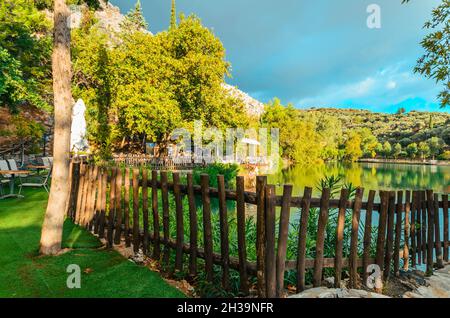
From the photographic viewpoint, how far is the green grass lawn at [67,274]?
3.18 meters

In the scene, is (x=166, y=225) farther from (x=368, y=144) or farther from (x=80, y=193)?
(x=368, y=144)

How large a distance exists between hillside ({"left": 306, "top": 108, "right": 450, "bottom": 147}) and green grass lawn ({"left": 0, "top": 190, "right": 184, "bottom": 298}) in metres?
85.3

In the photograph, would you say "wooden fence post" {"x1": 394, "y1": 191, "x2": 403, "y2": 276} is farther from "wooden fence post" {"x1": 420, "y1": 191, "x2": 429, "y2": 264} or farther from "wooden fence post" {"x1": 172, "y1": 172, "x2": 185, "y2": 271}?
"wooden fence post" {"x1": 172, "y1": 172, "x2": 185, "y2": 271}

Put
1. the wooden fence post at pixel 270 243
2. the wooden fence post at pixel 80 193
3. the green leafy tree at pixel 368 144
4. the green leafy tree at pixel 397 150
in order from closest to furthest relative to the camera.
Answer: the wooden fence post at pixel 270 243
the wooden fence post at pixel 80 193
the green leafy tree at pixel 397 150
the green leafy tree at pixel 368 144

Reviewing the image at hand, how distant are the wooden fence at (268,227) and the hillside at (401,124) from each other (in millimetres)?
82064

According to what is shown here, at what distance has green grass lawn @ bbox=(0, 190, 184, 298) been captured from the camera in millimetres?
3176

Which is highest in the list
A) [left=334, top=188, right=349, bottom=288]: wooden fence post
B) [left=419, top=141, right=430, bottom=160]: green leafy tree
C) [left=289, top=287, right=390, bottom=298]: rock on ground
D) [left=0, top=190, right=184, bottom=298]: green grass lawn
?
[left=419, top=141, right=430, bottom=160]: green leafy tree

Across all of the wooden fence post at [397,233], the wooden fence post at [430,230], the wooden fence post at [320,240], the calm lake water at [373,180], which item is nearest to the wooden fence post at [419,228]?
the wooden fence post at [430,230]

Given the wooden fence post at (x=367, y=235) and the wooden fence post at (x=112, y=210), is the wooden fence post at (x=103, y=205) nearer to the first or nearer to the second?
the wooden fence post at (x=112, y=210)

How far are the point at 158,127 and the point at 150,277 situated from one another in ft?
59.9

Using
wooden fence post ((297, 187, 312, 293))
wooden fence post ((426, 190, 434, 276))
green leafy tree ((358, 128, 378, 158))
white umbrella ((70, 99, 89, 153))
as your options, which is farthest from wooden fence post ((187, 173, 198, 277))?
green leafy tree ((358, 128, 378, 158))

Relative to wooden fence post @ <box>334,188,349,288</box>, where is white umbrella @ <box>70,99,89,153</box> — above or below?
above

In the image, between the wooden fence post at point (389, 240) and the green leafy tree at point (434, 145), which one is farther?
the green leafy tree at point (434, 145)

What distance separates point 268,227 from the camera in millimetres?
2807
